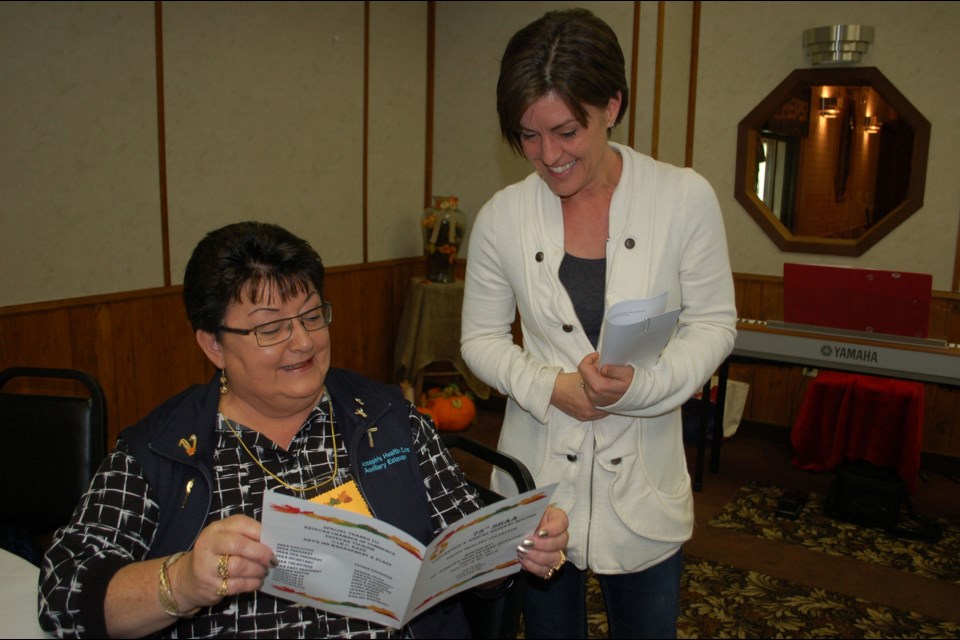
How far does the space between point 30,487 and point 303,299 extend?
3.18 feet

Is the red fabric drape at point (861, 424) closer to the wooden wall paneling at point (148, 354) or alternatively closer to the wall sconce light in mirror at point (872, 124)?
the wall sconce light in mirror at point (872, 124)

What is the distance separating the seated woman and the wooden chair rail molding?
2285 mm

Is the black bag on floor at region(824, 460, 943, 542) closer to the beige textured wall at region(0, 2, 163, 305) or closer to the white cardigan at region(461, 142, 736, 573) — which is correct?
the white cardigan at region(461, 142, 736, 573)

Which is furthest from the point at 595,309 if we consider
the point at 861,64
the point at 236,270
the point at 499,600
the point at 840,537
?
the point at 861,64

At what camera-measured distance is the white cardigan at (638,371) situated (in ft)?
5.05

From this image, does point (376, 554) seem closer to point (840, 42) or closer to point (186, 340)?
point (186, 340)

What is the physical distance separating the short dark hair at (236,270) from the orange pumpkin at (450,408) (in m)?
3.47

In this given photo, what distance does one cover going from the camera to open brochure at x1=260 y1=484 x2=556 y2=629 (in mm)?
1103

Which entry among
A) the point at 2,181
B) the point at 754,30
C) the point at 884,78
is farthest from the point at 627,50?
the point at 2,181

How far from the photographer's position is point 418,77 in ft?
18.4

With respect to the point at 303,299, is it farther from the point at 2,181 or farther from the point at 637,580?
the point at 2,181

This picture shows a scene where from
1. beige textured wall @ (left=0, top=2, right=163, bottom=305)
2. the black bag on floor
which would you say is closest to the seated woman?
beige textured wall @ (left=0, top=2, right=163, bottom=305)

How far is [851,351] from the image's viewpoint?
137 inches

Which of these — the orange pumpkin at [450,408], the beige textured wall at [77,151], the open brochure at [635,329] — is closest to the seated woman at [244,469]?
the open brochure at [635,329]
